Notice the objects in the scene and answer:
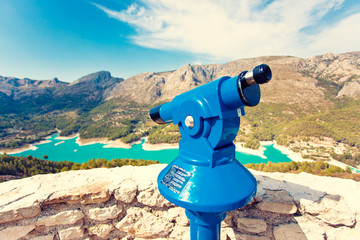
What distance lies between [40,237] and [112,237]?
0.86 metres

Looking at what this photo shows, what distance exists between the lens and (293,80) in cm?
8425

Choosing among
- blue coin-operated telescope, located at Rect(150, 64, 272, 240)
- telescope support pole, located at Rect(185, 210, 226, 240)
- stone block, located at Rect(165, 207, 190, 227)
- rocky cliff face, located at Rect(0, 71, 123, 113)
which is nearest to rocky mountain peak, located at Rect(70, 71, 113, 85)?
rocky cliff face, located at Rect(0, 71, 123, 113)

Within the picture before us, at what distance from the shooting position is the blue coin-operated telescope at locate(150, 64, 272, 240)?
1126 mm

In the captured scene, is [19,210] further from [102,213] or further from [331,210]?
[331,210]

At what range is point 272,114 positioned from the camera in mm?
71250

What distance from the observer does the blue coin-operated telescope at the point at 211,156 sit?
113 cm

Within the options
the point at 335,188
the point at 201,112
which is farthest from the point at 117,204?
the point at 335,188

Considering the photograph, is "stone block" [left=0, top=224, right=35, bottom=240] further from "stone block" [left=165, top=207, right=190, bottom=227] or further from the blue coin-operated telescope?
the blue coin-operated telescope

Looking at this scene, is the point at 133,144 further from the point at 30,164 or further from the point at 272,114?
the point at 272,114

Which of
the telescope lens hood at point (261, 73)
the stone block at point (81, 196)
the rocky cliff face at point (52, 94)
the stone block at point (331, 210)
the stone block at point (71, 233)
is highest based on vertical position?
the rocky cliff face at point (52, 94)

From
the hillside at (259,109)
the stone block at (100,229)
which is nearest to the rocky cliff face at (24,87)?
the hillside at (259,109)

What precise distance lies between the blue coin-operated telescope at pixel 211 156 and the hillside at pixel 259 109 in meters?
45.9

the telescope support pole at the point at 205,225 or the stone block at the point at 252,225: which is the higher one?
the telescope support pole at the point at 205,225

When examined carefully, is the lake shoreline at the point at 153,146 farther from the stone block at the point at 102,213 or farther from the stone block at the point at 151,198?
the stone block at the point at 102,213
